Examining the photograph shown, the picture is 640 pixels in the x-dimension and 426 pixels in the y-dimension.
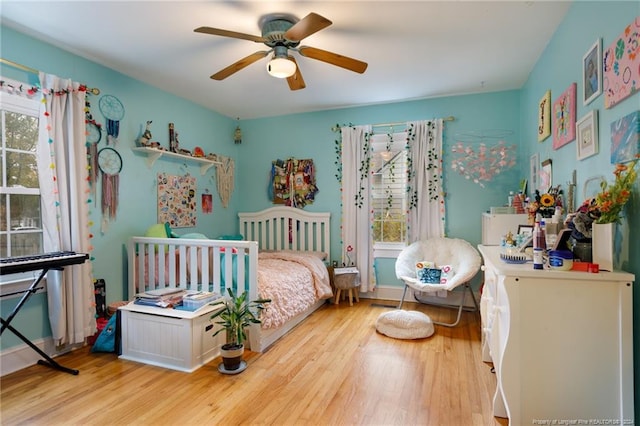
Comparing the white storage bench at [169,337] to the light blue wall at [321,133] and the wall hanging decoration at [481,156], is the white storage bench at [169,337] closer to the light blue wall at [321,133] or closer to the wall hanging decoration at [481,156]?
the light blue wall at [321,133]

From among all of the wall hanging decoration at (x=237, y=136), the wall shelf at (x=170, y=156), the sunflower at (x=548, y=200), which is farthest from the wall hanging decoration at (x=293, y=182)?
the sunflower at (x=548, y=200)

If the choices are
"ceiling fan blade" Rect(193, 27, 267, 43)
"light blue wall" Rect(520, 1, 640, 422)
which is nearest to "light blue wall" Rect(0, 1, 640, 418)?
"light blue wall" Rect(520, 1, 640, 422)

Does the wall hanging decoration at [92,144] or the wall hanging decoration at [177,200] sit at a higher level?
the wall hanging decoration at [92,144]

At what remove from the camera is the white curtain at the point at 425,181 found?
3832 millimetres

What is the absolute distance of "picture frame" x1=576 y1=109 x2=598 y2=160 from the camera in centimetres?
174

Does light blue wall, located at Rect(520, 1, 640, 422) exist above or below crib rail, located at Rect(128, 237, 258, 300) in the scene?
above

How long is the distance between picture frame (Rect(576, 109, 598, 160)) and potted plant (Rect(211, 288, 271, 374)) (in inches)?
86.3

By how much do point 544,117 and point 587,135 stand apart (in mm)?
943

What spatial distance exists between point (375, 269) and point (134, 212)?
2.77 metres

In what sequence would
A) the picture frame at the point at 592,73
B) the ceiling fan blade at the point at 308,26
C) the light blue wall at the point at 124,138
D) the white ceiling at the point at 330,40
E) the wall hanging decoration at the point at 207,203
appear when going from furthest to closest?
Answer: 1. the wall hanging decoration at the point at 207,203
2. the light blue wall at the point at 124,138
3. the white ceiling at the point at 330,40
4. the ceiling fan blade at the point at 308,26
5. the picture frame at the point at 592,73

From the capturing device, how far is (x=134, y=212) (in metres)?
3.25

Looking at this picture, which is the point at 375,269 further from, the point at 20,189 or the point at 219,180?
the point at 20,189

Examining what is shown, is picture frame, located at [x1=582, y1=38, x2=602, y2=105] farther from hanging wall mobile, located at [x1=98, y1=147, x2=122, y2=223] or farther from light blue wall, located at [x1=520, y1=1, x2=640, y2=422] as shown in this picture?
hanging wall mobile, located at [x1=98, y1=147, x2=122, y2=223]

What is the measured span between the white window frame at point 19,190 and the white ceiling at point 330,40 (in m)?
0.48
